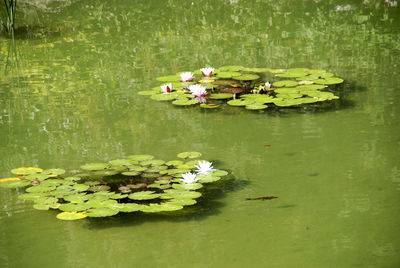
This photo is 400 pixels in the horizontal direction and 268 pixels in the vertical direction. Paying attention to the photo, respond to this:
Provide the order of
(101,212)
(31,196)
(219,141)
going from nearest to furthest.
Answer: (101,212), (31,196), (219,141)

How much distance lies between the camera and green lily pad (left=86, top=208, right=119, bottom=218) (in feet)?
8.66

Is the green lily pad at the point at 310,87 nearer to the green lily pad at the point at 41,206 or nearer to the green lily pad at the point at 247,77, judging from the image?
the green lily pad at the point at 247,77

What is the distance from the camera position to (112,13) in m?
8.48

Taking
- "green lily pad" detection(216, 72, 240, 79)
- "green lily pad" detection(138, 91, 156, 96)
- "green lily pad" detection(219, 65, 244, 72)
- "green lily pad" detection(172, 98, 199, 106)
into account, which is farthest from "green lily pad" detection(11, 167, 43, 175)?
"green lily pad" detection(219, 65, 244, 72)

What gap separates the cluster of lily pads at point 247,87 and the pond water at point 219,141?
0.37ft

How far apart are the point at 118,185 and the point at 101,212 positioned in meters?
0.39

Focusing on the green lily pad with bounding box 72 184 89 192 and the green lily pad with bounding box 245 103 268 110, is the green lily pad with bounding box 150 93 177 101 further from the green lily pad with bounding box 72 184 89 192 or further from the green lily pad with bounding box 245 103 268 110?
the green lily pad with bounding box 72 184 89 192

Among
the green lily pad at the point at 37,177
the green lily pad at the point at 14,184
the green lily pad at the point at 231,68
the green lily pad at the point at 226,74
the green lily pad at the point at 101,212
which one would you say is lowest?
the green lily pad at the point at 101,212

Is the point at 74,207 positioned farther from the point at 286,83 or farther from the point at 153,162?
the point at 286,83

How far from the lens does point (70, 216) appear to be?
267cm

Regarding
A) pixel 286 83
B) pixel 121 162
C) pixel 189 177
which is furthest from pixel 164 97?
pixel 189 177

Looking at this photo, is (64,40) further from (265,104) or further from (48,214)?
(48,214)

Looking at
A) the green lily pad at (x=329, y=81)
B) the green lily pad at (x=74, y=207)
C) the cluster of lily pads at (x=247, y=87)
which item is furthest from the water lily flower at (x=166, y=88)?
the green lily pad at (x=74, y=207)

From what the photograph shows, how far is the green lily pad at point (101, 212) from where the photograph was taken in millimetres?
2641
